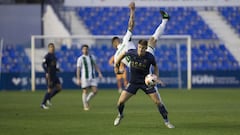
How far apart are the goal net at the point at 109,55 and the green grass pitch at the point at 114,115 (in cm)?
1012

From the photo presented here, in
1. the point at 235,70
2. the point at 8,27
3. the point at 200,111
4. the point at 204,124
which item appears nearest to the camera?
the point at 204,124

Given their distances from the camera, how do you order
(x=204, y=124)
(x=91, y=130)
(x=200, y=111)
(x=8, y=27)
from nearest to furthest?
(x=91, y=130) → (x=204, y=124) → (x=200, y=111) → (x=8, y=27)

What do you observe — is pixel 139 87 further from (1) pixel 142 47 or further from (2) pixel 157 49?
(2) pixel 157 49

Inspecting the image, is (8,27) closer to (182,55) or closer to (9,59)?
(9,59)

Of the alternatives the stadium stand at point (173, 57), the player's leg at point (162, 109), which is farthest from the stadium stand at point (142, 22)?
the player's leg at point (162, 109)

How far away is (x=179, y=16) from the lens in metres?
45.0

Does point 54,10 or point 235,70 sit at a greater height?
point 54,10

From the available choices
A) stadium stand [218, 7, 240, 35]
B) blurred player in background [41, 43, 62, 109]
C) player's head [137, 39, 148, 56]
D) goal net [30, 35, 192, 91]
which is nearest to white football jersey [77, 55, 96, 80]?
blurred player in background [41, 43, 62, 109]

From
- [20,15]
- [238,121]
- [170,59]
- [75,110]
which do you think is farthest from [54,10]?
[238,121]

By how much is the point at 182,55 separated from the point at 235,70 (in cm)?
303

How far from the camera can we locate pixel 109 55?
40.7m

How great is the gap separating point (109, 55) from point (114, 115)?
19.9 meters

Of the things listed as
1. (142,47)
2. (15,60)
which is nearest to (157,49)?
(15,60)

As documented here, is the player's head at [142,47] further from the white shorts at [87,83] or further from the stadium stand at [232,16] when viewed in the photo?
the stadium stand at [232,16]
